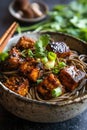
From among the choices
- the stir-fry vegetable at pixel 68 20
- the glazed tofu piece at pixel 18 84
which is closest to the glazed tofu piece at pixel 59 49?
the glazed tofu piece at pixel 18 84

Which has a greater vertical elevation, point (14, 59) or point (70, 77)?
point (14, 59)

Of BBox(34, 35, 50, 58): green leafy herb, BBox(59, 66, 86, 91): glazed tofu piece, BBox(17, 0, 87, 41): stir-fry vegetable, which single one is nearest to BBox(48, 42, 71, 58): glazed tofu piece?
BBox(34, 35, 50, 58): green leafy herb

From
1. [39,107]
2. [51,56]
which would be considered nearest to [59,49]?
[51,56]

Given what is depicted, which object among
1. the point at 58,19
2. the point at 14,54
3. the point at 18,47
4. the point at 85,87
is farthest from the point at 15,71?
the point at 58,19

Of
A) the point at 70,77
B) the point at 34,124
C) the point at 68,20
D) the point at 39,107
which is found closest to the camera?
the point at 39,107

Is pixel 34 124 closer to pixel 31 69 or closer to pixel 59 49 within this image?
pixel 31 69

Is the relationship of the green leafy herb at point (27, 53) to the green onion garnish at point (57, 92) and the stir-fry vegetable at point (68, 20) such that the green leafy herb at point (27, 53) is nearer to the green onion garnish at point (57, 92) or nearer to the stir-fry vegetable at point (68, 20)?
the green onion garnish at point (57, 92)

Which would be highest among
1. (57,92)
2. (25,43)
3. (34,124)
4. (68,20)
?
(25,43)
